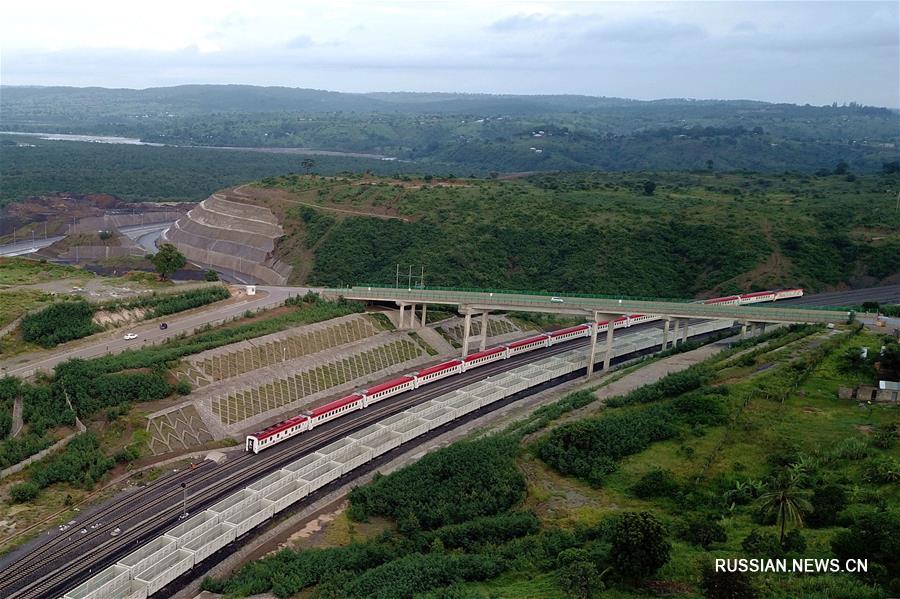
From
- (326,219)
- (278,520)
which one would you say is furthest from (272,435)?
(326,219)

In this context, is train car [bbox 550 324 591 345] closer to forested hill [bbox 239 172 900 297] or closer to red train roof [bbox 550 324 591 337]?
red train roof [bbox 550 324 591 337]

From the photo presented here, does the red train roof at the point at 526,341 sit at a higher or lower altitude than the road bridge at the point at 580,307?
lower

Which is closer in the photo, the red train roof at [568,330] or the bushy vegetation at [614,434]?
the bushy vegetation at [614,434]

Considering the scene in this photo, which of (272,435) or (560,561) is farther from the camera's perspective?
(272,435)

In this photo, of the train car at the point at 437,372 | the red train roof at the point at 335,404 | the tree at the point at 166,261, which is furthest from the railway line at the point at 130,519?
the tree at the point at 166,261

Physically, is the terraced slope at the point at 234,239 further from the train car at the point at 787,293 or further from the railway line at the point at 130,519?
the train car at the point at 787,293

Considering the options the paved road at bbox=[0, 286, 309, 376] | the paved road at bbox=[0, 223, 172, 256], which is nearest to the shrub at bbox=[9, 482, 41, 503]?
the paved road at bbox=[0, 286, 309, 376]

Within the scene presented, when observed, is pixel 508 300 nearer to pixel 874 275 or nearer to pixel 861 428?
pixel 861 428
